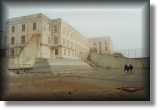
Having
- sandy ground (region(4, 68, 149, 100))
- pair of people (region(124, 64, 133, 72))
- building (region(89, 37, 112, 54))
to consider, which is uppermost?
building (region(89, 37, 112, 54))

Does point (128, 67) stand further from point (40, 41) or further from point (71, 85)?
point (40, 41)

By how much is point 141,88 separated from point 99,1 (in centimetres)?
39

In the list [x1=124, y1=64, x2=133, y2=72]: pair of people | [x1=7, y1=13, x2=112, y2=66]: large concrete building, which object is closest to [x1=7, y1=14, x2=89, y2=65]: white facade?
[x1=7, y1=13, x2=112, y2=66]: large concrete building

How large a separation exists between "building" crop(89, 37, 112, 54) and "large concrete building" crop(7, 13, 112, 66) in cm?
2

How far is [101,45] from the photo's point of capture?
3.90 ft

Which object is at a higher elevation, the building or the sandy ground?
the building

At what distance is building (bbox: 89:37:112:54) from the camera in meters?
1.19

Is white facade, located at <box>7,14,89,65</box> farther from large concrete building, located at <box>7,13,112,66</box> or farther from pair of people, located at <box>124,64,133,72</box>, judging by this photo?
pair of people, located at <box>124,64,133,72</box>

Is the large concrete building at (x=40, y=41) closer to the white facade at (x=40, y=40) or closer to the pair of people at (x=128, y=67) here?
the white facade at (x=40, y=40)

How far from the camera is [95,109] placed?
119 cm

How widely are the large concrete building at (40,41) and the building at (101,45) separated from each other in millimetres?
20

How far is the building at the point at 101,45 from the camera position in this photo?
Answer: 1.19 meters

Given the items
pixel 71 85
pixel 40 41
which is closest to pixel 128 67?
pixel 71 85

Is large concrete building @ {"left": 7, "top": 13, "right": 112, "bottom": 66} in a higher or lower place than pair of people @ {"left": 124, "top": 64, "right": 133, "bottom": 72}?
higher
